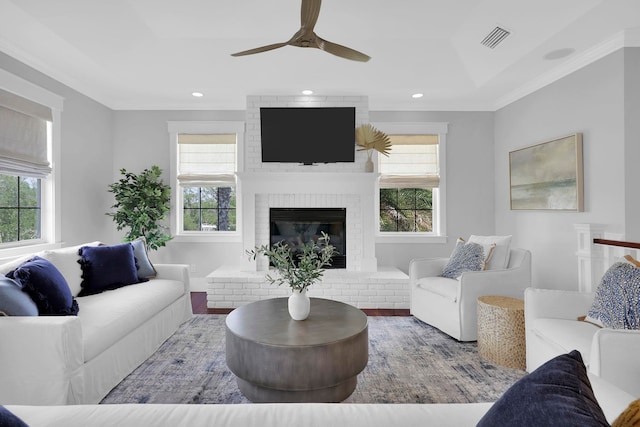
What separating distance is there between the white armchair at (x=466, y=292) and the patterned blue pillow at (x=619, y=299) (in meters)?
0.94

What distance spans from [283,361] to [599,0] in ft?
10.9

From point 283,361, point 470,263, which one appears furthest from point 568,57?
point 283,361

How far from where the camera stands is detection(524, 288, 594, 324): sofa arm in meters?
2.18

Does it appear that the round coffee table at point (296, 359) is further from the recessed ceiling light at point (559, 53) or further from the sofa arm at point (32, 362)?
the recessed ceiling light at point (559, 53)

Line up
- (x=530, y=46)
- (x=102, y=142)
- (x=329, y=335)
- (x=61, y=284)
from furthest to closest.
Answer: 1. (x=102, y=142)
2. (x=530, y=46)
3. (x=61, y=284)
4. (x=329, y=335)

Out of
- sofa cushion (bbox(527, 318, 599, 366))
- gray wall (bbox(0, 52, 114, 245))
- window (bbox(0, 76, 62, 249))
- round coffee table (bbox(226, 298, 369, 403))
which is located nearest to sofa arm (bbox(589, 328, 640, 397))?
sofa cushion (bbox(527, 318, 599, 366))

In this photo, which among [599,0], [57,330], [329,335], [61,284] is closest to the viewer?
[57,330]

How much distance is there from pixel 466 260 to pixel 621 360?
1.80m

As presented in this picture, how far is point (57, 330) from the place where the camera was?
5.70 ft

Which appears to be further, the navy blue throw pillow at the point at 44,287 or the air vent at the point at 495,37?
the air vent at the point at 495,37

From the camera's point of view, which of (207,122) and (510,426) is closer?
(510,426)

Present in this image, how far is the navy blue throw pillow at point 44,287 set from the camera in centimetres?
201

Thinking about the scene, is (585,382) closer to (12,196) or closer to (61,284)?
(61,284)

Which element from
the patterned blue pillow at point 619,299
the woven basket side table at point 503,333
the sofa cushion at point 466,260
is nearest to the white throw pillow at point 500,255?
the sofa cushion at point 466,260
